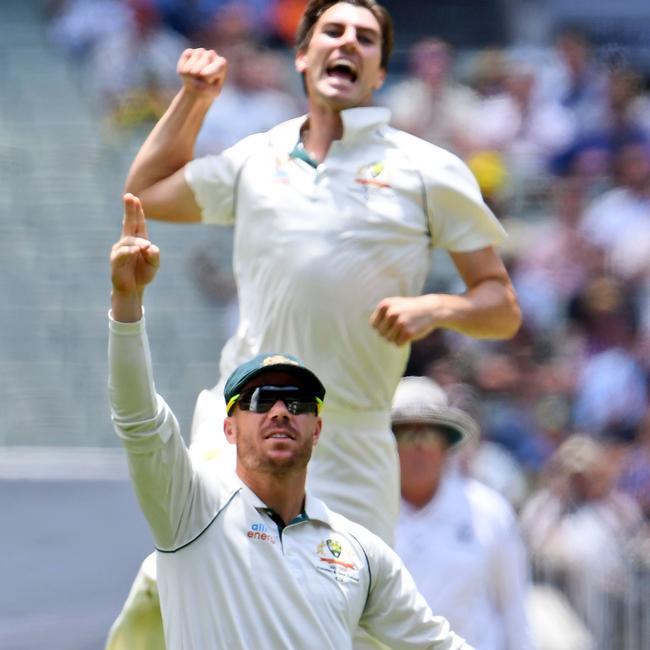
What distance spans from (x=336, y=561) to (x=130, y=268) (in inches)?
35.4

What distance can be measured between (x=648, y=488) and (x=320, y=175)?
5759mm

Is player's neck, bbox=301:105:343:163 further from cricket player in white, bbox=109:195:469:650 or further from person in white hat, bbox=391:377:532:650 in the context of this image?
person in white hat, bbox=391:377:532:650

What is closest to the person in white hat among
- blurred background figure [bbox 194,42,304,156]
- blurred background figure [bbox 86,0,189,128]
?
blurred background figure [bbox 194,42,304,156]

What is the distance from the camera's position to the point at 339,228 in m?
5.34

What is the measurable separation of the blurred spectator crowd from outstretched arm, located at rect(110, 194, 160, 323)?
212 inches

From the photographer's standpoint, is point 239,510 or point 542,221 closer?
point 239,510

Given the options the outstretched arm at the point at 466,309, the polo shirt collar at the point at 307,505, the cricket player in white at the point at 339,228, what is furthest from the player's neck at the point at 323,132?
the polo shirt collar at the point at 307,505

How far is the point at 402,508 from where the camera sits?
714cm

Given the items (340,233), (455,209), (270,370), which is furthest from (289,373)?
(455,209)

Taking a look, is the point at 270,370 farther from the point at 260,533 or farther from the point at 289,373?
the point at 260,533

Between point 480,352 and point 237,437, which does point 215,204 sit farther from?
point 480,352

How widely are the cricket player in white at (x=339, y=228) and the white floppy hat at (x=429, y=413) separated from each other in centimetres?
141

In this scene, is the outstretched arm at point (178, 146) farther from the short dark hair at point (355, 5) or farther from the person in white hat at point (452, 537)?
the person in white hat at point (452, 537)

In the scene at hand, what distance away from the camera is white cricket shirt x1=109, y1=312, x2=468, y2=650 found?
172 inches
